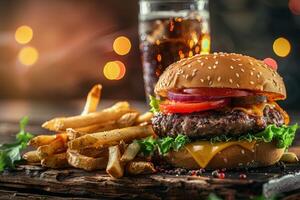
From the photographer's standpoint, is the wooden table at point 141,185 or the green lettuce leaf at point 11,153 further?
the green lettuce leaf at point 11,153

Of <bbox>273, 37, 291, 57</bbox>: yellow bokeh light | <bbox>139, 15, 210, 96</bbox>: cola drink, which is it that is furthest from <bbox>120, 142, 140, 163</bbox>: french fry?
<bbox>273, 37, 291, 57</bbox>: yellow bokeh light

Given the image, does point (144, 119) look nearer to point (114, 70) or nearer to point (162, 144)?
point (162, 144)

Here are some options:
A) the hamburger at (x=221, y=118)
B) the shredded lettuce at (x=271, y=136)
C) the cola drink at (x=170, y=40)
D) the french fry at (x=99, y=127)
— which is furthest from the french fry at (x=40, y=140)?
the cola drink at (x=170, y=40)

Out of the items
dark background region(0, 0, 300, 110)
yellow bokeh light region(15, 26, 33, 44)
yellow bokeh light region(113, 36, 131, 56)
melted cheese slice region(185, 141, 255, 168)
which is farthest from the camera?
yellow bokeh light region(15, 26, 33, 44)

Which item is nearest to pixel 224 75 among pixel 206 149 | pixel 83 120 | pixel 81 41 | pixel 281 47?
pixel 206 149

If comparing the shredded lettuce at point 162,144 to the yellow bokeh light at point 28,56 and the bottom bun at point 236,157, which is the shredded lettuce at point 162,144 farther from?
the yellow bokeh light at point 28,56

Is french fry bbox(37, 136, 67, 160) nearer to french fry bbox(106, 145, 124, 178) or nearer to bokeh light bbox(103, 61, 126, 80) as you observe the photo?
french fry bbox(106, 145, 124, 178)
